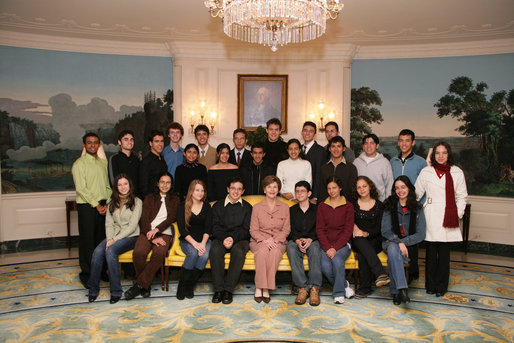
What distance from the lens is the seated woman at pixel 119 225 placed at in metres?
4.46

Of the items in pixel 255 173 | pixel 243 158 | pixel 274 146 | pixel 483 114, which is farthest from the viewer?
pixel 483 114

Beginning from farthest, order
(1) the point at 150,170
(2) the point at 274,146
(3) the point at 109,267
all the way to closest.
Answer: (2) the point at 274,146 → (1) the point at 150,170 → (3) the point at 109,267

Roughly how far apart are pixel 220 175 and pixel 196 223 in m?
0.83

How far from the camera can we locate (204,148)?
227 inches

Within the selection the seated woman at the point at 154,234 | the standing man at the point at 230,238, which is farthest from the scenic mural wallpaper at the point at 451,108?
the seated woman at the point at 154,234

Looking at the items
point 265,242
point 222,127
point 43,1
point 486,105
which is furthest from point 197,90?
point 486,105

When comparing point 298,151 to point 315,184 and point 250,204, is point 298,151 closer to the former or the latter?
point 315,184

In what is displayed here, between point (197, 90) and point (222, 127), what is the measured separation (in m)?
0.80

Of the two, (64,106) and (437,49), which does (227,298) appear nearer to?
(64,106)

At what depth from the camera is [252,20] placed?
14.1ft

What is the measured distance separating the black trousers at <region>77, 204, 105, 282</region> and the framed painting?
3.35m

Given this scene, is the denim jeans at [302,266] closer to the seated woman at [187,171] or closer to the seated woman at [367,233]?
the seated woman at [367,233]

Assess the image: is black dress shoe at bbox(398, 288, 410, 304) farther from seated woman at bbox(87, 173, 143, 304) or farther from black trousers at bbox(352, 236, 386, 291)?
seated woman at bbox(87, 173, 143, 304)

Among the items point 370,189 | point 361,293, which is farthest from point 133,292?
point 370,189
